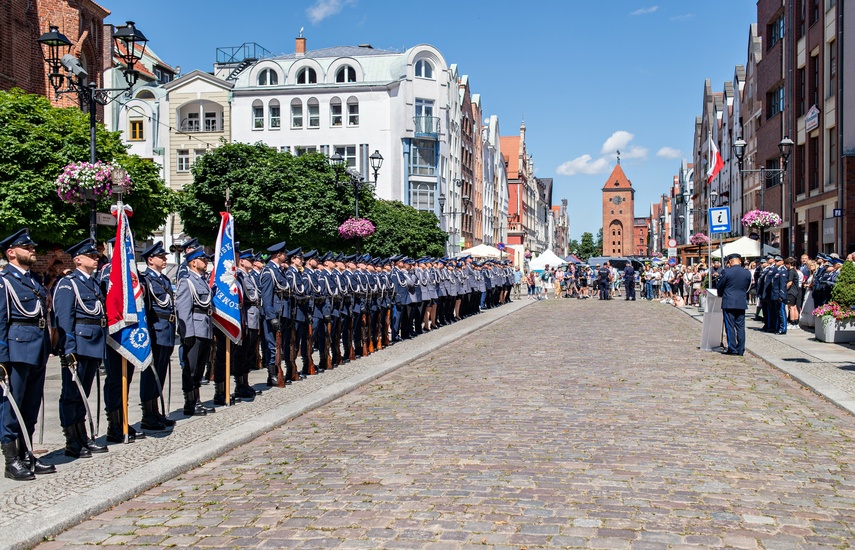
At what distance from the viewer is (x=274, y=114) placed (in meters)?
57.6

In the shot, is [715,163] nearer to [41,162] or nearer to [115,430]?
[41,162]

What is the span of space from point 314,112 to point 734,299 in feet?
148

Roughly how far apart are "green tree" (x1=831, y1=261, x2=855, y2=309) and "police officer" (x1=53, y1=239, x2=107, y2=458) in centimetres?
1343

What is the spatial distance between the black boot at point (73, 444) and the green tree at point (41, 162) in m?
11.9

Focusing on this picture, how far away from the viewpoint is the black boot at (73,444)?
7336 millimetres

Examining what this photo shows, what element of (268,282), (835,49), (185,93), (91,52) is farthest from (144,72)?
(268,282)

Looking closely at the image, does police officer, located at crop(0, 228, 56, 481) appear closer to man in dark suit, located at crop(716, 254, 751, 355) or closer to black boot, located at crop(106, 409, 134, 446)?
black boot, located at crop(106, 409, 134, 446)

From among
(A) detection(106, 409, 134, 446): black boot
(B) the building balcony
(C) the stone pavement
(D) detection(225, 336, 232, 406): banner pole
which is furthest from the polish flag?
(B) the building balcony

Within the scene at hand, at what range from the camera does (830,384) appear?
1133cm

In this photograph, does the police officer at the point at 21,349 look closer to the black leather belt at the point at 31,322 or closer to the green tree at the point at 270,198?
the black leather belt at the point at 31,322

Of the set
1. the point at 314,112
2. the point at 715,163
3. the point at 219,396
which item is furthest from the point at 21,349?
the point at 314,112

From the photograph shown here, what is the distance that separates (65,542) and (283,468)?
2105 millimetres

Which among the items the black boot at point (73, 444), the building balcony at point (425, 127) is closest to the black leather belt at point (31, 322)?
the black boot at point (73, 444)

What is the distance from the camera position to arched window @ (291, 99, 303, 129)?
5708 cm
